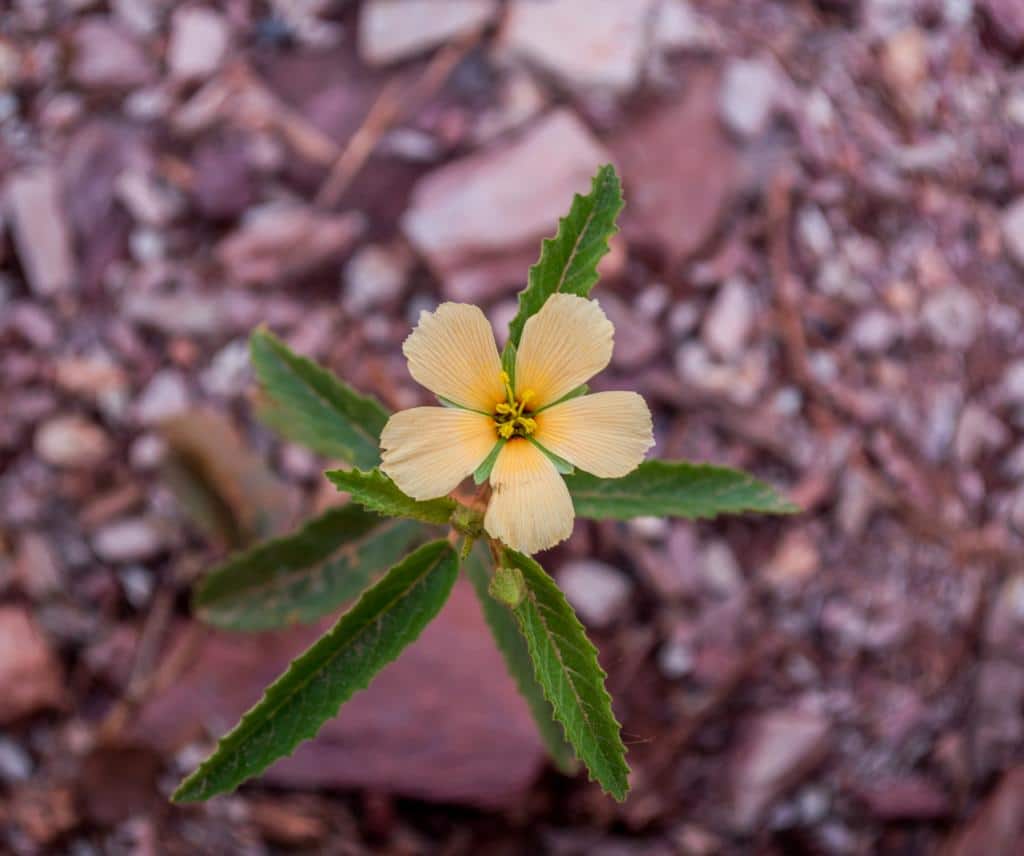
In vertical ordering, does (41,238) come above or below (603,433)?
Answer: below

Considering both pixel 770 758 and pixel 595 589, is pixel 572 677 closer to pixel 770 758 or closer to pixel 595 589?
pixel 595 589

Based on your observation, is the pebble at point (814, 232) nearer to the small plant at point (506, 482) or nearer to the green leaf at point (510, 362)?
the small plant at point (506, 482)

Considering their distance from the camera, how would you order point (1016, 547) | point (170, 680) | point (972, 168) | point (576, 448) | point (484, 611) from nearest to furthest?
point (576, 448) < point (484, 611) < point (170, 680) < point (1016, 547) < point (972, 168)

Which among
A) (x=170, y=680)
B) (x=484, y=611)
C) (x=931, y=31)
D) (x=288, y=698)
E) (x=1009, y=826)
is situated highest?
(x=931, y=31)

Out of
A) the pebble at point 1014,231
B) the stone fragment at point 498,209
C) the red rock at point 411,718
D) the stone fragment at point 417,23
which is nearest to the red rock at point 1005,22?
the pebble at point 1014,231

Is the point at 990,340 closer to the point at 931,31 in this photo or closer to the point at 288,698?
the point at 931,31

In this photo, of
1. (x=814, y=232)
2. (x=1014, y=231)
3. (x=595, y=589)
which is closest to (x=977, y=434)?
(x=1014, y=231)

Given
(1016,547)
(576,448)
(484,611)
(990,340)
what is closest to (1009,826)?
(1016,547)
